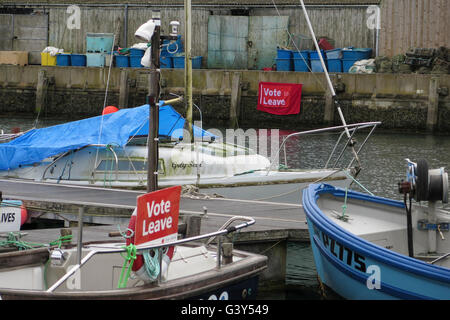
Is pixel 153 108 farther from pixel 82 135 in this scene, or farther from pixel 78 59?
pixel 78 59

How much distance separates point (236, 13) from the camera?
4075 centimetres

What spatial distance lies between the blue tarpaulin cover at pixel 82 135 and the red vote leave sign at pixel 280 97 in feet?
56.8

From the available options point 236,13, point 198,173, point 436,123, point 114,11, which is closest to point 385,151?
point 436,123

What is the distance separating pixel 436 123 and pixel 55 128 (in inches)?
781

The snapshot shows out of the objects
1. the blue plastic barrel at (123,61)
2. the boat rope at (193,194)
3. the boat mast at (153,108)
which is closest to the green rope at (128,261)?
the boat mast at (153,108)

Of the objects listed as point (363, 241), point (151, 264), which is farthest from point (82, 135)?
point (151, 264)

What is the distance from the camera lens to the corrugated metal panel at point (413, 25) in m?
34.9

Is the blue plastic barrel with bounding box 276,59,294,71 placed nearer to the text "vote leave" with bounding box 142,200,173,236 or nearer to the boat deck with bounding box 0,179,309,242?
the boat deck with bounding box 0,179,309,242

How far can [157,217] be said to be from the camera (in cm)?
834

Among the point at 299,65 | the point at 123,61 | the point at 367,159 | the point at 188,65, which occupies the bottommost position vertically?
the point at 367,159

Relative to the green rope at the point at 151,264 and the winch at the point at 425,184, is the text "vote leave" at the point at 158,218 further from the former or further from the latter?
the winch at the point at 425,184

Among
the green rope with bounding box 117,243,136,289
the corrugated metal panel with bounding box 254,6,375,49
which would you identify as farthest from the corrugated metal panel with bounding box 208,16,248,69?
the green rope with bounding box 117,243,136,289

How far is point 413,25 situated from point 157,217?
29.3 m
